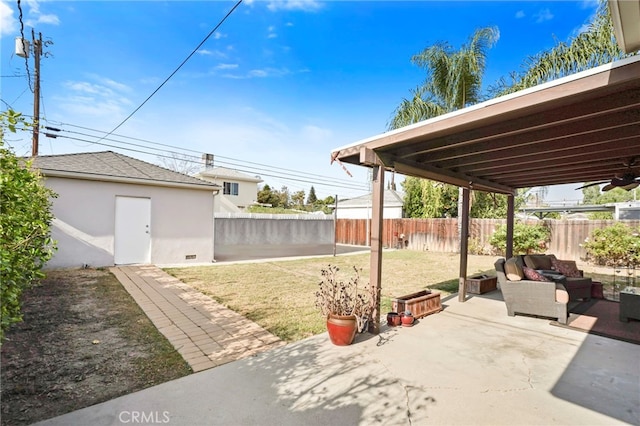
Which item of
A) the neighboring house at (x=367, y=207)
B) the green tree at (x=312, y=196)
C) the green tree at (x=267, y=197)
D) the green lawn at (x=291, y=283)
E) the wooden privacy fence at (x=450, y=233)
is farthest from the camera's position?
the green tree at (x=312, y=196)

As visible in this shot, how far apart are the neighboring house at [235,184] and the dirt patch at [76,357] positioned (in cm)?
2242

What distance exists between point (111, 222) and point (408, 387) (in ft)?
31.0

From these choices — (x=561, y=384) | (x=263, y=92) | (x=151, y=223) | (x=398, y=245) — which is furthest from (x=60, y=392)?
(x=398, y=245)

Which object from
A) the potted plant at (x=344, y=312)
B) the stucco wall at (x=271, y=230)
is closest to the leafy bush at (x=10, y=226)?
the potted plant at (x=344, y=312)

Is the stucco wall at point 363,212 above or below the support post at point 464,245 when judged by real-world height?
above

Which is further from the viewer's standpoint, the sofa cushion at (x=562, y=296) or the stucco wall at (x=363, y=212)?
the stucco wall at (x=363, y=212)

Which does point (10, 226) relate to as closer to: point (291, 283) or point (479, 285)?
point (291, 283)

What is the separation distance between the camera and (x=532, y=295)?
16.5 ft

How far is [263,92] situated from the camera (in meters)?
12.8

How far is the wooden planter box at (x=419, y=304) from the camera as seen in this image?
4883mm

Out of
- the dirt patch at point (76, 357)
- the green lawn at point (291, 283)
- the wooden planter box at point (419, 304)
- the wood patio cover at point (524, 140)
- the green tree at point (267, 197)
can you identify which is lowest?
the green lawn at point (291, 283)

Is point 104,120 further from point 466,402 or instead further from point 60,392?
point 466,402

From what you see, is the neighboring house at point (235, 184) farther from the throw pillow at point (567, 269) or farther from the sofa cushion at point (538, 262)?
the throw pillow at point (567, 269)

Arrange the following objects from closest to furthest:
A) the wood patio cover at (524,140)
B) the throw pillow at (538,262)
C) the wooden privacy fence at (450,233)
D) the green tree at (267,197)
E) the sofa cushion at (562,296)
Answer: the wood patio cover at (524,140) < the sofa cushion at (562,296) < the throw pillow at (538,262) < the wooden privacy fence at (450,233) < the green tree at (267,197)
